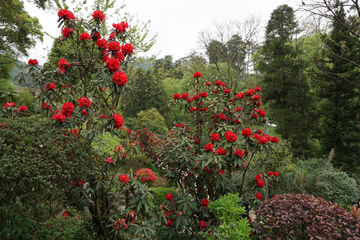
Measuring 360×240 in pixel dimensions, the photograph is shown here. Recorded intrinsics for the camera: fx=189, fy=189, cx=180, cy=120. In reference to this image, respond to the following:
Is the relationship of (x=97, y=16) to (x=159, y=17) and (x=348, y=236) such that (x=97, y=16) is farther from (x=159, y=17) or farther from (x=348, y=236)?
(x=159, y=17)

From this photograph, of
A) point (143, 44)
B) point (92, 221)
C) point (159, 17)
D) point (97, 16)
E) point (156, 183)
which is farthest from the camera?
point (159, 17)

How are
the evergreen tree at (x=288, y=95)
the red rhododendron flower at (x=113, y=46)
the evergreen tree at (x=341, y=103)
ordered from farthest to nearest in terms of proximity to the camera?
the evergreen tree at (x=288, y=95), the evergreen tree at (x=341, y=103), the red rhododendron flower at (x=113, y=46)

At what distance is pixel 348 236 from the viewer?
6.76 feet

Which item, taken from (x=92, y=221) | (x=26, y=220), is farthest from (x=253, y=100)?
(x=26, y=220)

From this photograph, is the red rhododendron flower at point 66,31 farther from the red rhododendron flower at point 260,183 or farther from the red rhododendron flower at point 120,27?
the red rhododendron flower at point 260,183

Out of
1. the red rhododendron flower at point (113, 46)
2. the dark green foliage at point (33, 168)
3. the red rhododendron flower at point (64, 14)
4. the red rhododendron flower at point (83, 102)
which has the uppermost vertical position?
the red rhododendron flower at point (64, 14)

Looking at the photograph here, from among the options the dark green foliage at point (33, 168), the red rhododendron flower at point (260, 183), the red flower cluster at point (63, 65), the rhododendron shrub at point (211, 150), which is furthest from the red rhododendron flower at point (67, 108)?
the red rhododendron flower at point (260, 183)

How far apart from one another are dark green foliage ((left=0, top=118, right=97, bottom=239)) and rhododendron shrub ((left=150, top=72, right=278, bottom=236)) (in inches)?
51.5

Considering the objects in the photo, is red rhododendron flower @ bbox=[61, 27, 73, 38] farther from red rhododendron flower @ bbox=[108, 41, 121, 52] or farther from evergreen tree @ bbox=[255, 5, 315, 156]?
evergreen tree @ bbox=[255, 5, 315, 156]

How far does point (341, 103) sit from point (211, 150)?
29.4ft

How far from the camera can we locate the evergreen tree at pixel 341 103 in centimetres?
790

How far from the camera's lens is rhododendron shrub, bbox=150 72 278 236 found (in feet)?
9.04

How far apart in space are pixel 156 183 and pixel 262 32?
13.4 meters

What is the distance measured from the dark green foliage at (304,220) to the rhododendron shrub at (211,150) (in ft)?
1.47
